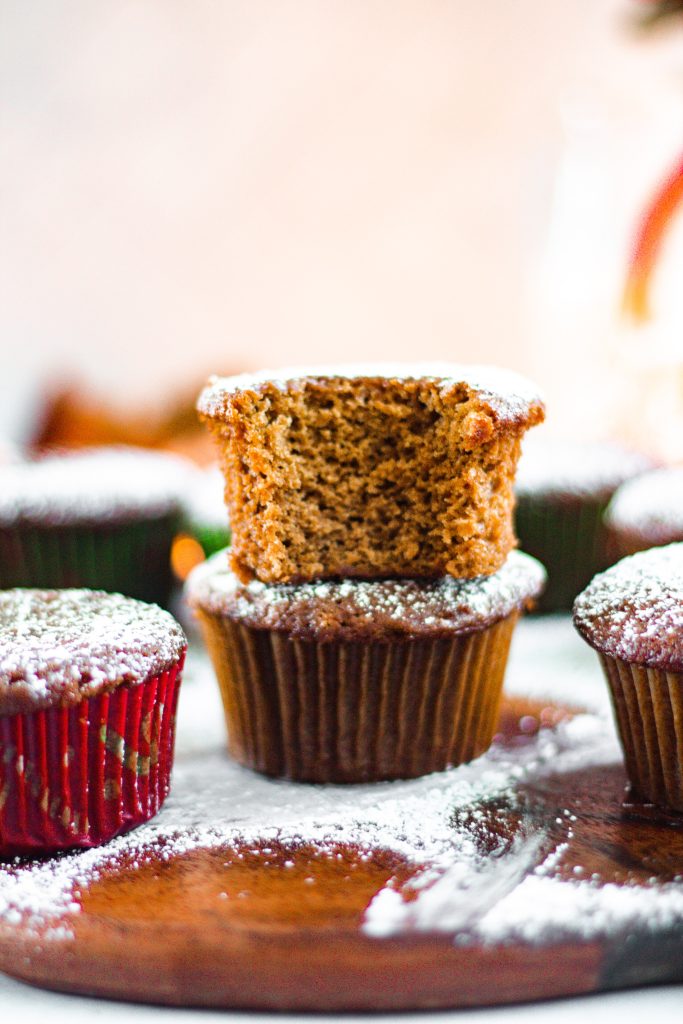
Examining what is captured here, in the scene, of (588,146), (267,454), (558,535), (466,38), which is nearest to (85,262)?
(466,38)

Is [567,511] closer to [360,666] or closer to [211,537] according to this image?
[211,537]

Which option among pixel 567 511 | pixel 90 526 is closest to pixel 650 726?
pixel 567 511

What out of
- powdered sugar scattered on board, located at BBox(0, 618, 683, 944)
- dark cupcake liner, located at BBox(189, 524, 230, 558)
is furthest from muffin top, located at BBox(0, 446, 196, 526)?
powdered sugar scattered on board, located at BBox(0, 618, 683, 944)

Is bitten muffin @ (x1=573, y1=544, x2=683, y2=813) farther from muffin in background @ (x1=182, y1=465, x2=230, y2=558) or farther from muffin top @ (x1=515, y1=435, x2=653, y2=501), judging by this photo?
muffin in background @ (x1=182, y1=465, x2=230, y2=558)

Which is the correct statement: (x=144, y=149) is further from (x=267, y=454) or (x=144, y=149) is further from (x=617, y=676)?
(x=617, y=676)

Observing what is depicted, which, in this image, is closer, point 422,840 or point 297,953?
point 297,953

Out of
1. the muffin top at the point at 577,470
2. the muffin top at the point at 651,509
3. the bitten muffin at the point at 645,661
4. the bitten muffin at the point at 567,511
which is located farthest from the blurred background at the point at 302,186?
the bitten muffin at the point at 645,661
